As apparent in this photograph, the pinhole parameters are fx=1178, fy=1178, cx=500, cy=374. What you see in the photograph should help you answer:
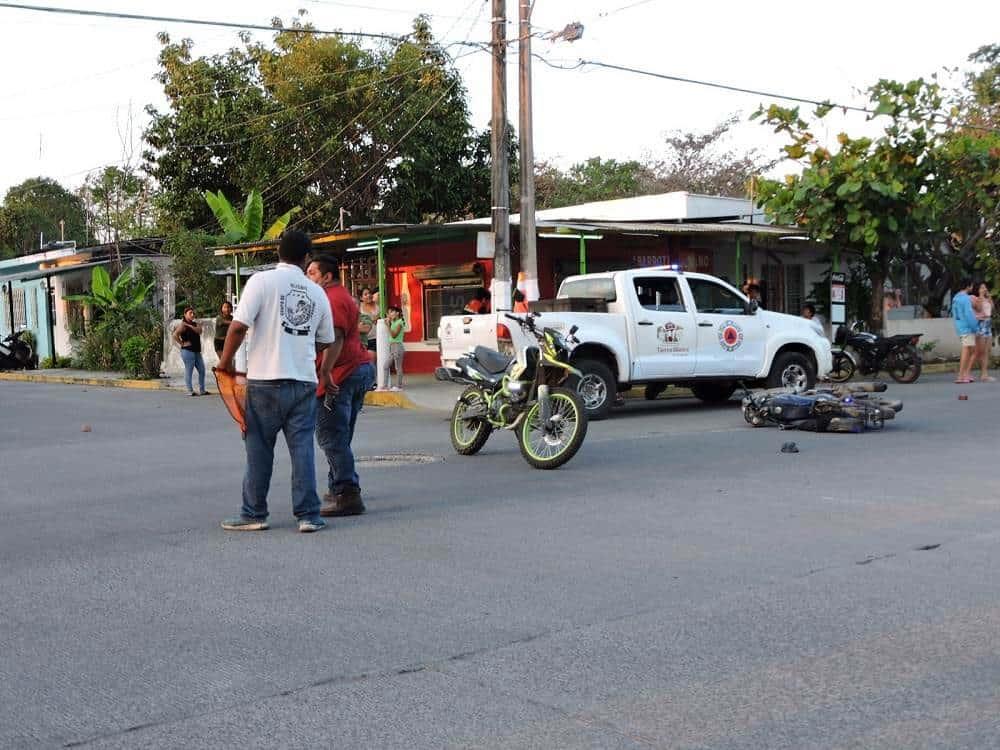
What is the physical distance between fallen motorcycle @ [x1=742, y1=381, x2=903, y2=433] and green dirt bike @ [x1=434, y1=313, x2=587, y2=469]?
10.6ft

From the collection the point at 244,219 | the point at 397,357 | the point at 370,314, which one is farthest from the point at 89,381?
the point at 397,357

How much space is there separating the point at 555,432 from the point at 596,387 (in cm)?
518

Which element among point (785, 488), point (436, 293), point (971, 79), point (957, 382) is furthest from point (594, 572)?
point (971, 79)

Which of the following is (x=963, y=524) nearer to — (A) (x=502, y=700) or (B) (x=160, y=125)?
(A) (x=502, y=700)

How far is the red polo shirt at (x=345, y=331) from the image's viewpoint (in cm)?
840

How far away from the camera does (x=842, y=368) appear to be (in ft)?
70.8


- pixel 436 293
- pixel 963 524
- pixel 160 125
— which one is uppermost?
pixel 160 125

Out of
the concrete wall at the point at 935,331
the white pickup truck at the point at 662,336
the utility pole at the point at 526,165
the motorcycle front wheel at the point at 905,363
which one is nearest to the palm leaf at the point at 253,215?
the utility pole at the point at 526,165

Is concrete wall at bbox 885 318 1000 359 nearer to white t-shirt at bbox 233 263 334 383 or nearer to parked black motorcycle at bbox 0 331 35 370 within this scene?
white t-shirt at bbox 233 263 334 383

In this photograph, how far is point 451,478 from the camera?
10.2m

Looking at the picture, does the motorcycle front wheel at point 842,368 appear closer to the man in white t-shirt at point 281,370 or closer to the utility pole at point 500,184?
the utility pole at point 500,184

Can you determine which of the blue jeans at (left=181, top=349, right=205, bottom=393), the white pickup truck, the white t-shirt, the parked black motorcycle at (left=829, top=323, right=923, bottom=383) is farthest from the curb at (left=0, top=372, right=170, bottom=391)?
the white t-shirt

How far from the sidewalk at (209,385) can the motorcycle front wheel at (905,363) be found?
791cm

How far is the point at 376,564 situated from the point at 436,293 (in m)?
20.1
